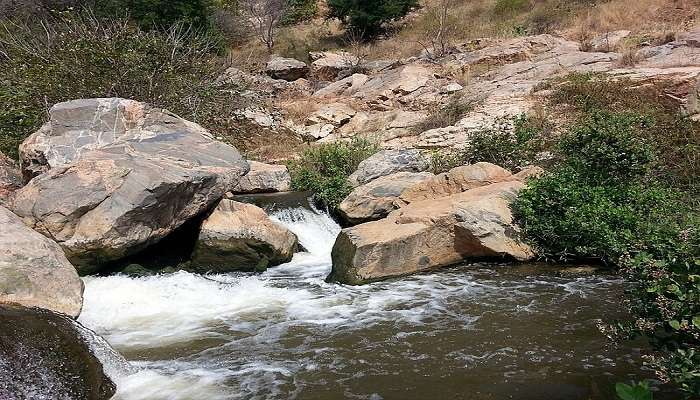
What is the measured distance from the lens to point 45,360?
3988mm

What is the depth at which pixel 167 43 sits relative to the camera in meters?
12.0

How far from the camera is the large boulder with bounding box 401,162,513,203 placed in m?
9.40

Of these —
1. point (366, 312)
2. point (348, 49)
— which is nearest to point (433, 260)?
point (366, 312)

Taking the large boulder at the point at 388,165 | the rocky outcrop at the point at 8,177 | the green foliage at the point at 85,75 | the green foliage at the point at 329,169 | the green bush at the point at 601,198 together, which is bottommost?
the green foliage at the point at 329,169

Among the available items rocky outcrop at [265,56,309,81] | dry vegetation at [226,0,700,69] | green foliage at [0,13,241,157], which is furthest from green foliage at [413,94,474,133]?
rocky outcrop at [265,56,309,81]

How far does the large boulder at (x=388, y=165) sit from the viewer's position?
10789 mm

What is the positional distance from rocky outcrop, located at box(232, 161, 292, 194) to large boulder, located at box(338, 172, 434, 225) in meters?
A: 2.35

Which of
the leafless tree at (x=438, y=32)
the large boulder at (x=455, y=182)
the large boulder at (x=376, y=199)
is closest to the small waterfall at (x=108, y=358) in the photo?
the large boulder at (x=376, y=199)

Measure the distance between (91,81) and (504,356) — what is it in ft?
30.1

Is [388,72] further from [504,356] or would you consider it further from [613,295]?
[504,356]

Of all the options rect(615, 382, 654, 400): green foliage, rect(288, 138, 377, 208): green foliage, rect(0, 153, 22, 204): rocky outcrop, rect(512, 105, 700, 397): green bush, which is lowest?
rect(288, 138, 377, 208): green foliage

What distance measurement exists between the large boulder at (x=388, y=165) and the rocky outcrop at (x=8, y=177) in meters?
5.45

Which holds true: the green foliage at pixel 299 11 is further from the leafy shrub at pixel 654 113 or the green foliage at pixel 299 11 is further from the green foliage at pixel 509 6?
the leafy shrub at pixel 654 113

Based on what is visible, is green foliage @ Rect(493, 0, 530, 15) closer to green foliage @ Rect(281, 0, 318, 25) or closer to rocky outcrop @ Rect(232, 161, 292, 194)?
green foliage @ Rect(281, 0, 318, 25)
